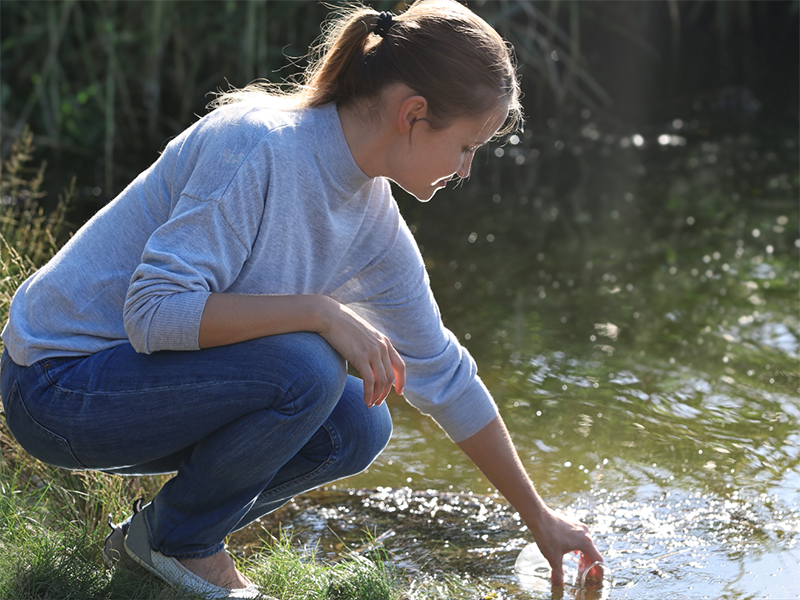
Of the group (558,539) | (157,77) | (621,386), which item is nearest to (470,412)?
(558,539)

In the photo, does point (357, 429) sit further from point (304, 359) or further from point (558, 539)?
point (558, 539)

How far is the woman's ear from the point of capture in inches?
67.3

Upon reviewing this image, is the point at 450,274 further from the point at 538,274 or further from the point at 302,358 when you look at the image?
the point at 302,358

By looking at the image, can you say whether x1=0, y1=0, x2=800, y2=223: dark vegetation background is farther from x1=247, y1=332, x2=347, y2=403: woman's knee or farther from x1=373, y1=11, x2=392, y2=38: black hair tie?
x1=247, y1=332, x2=347, y2=403: woman's knee

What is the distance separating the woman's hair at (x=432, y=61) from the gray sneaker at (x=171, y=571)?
921mm

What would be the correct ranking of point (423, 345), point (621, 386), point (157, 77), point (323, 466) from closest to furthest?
1. point (323, 466)
2. point (423, 345)
3. point (621, 386)
4. point (157, 77)

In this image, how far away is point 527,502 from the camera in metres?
1.99

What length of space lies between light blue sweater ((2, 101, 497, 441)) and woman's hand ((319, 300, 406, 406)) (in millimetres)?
139

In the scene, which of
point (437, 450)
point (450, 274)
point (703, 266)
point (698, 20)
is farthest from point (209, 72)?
point (698, 20)

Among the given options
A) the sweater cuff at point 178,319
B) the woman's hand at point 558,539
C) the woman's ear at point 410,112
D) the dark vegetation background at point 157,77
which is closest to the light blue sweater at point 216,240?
the sweater cuff at point 178,319

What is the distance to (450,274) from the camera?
14.0ft

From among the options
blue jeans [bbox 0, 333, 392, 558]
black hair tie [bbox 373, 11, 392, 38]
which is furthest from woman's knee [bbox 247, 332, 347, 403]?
black hair tie [bbox 373, 11, 392, 38]

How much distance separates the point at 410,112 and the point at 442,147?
0.31 ft

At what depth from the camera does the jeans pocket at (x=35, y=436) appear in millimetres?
1731
